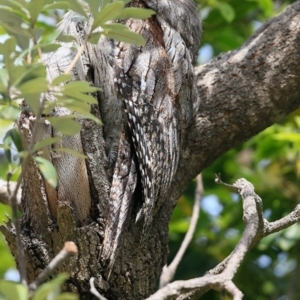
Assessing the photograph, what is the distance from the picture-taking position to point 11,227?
2.38m

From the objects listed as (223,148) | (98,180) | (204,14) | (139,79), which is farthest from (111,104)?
(204,14)

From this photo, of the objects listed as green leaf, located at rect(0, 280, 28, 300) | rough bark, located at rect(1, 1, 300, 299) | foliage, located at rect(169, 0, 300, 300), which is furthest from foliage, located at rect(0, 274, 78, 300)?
foliage, located at rect(169, 0, 300, 300)

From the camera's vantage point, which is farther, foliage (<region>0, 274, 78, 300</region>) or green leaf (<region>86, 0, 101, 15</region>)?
green leaf (<region>86, 0, 101, 15</region>)

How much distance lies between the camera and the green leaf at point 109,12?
1.56 metres

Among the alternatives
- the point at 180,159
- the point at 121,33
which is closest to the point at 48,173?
the point at 121,33

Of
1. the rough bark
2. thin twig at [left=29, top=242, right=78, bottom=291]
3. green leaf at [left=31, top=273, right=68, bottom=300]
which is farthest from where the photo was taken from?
the rough bark

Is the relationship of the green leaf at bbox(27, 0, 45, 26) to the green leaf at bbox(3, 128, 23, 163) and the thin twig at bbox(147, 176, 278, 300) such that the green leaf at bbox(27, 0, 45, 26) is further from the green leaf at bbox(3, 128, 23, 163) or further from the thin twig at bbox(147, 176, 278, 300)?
the thin twig at bbox(147, 176, 278, 300)

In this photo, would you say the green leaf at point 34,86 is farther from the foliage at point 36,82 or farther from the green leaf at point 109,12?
the green leaf at point 109,12

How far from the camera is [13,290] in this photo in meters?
1.26

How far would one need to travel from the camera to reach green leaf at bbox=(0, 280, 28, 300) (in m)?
1.24

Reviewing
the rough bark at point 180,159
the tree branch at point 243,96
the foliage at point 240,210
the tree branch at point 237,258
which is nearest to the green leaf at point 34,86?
the tree branch at point 237,258

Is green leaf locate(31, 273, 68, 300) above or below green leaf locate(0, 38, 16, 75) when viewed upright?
below

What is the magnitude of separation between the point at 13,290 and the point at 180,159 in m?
1.90

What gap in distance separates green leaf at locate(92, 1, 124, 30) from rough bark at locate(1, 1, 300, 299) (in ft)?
2.71
